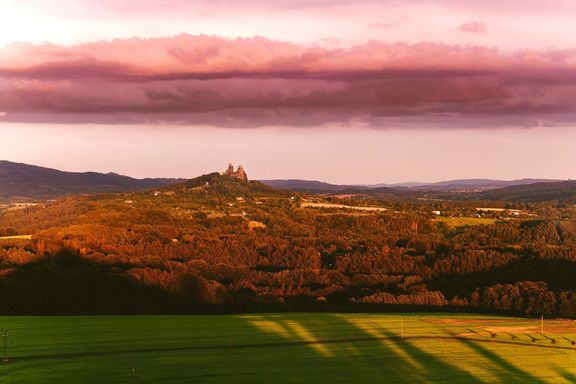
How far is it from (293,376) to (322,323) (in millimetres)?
22732

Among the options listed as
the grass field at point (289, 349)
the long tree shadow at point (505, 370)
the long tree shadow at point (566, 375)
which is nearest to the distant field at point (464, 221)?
the grass field at point (289, 349)

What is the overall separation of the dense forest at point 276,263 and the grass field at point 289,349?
1354 cm

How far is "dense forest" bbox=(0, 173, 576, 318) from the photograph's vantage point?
3900 inches

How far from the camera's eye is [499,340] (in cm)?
7088

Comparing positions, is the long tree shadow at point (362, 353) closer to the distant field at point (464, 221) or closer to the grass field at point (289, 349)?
the grass field at point (289, 349)

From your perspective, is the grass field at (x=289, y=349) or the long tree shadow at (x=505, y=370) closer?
the long tree shadow at (x=505, y=370)

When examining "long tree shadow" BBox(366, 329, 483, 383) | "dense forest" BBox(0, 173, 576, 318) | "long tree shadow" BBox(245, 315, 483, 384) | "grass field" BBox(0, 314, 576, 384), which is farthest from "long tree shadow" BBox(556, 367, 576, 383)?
"dense forest" BBox(0, 173, 576, 318)

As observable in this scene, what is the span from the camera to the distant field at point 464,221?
185250 mm

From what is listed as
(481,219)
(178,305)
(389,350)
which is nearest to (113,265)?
(178,305)

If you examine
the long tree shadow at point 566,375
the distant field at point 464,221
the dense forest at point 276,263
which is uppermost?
the distant field at point 464,221

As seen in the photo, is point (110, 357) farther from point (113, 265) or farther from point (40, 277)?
point (113, 265)

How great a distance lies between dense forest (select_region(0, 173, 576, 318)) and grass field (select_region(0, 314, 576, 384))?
1354 cm

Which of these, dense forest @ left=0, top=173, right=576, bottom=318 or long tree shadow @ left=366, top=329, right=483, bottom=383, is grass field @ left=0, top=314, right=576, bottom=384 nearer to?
long tree shadow @ left=366, top=329, right=483, bottom=383

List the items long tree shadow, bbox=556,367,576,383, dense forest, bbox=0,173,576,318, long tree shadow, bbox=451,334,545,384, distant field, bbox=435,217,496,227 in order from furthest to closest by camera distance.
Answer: distant field, bbox=435,217,496,227 → dense forest, bbox=0,173,576,318 → long tree shadow, bbox=451,334,545,384 → long tree shadow, bbox=556,367,576,383
